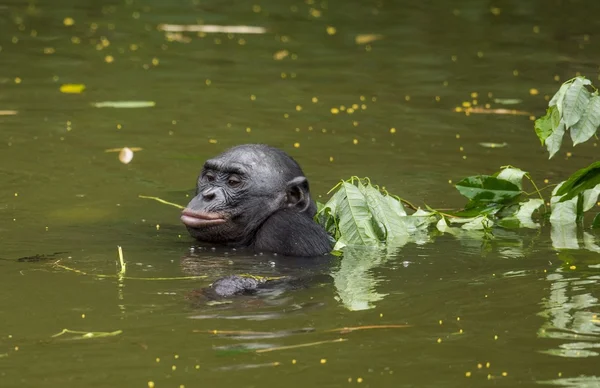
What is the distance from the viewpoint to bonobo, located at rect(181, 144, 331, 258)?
9289mm

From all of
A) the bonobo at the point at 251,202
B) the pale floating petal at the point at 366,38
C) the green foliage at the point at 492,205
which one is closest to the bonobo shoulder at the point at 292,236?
the bonobo at the point at 251,202

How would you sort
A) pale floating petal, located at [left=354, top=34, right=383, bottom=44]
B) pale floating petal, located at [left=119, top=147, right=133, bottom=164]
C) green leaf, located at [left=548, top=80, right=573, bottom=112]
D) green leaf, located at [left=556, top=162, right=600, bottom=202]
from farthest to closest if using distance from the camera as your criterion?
pale floating petal, located at [left=354, top=34, right=383, bottom=44]
pale floating petal, located at [left=119, top=147, right=133, bottom=164]
green leaf, located at [left=548, top=80, right=573, bottom=112]
green leaf, located at [left=556, top=162, right=600, bottom=202]

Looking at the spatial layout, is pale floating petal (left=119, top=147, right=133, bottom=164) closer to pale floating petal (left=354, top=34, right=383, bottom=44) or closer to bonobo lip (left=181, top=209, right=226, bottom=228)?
bonobo lip (left=181, top=209, right=226, bottom=228)

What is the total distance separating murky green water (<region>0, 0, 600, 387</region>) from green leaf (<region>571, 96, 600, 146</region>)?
0.83 m

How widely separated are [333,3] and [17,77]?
769cm

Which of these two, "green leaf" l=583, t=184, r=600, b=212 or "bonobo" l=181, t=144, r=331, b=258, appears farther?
"green leaf" l=583, t=184, r=600, b=212

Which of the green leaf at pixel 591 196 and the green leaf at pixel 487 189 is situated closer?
the green leaf at pixel 591 196

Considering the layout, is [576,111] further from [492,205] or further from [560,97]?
[492,205]

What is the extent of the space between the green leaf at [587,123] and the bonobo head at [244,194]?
1994 millimetres

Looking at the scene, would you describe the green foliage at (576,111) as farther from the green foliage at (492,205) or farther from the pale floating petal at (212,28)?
the pale floating petal at (212,28)

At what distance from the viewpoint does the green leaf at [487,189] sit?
9.88m

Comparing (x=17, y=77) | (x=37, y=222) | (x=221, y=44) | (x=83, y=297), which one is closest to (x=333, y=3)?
(x=221, y=44)

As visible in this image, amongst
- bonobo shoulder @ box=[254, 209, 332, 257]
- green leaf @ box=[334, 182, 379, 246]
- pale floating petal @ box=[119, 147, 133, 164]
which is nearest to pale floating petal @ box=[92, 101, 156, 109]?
pale floating petal @ box=[119, 147, 133, 164]

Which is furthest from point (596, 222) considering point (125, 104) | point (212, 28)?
point (212, 28)
